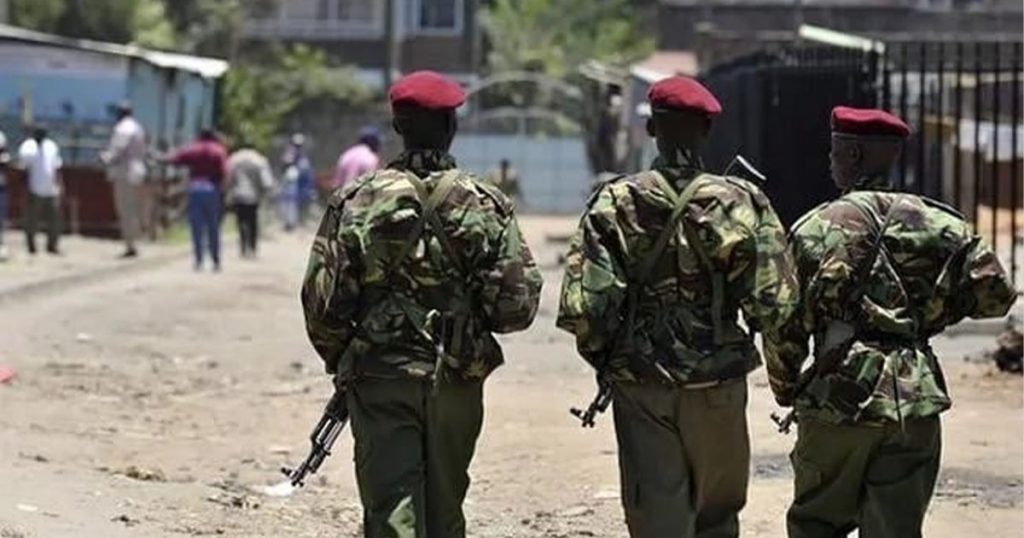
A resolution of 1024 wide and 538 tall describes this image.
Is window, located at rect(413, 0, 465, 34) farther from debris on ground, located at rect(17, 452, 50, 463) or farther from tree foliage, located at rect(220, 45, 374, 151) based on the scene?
debris on ground, located at rect(17, 452, 50, 463)

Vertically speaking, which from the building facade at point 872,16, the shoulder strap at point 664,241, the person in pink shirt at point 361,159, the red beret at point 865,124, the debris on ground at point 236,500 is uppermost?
the building facade at point 872,16

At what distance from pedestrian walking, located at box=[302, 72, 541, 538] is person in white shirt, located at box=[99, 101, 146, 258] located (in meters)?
22.0

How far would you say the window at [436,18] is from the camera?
67875mm

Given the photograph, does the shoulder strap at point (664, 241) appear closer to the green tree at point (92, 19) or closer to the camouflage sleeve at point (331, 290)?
the camouflage sleeve at point (331, 290)

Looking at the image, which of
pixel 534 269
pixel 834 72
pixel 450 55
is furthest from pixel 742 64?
pixel 450 55

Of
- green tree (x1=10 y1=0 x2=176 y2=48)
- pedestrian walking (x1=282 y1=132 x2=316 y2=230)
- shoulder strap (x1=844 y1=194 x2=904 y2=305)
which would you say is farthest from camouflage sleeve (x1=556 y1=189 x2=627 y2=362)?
green tree (x1=10 y1=0 x2=176 y2=48)

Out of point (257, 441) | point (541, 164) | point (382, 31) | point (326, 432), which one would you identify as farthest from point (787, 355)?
point (382, 31)

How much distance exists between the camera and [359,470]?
284 inches

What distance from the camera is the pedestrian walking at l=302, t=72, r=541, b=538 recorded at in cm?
710

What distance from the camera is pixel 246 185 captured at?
101ft

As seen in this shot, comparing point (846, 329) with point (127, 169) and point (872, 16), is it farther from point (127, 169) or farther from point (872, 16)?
point (872, 16)

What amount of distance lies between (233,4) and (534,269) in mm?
52160

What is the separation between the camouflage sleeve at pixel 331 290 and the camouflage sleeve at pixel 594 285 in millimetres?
677

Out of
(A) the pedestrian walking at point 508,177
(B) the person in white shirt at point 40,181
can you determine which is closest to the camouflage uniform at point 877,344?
(B) the person in white shirt at point 40,181
